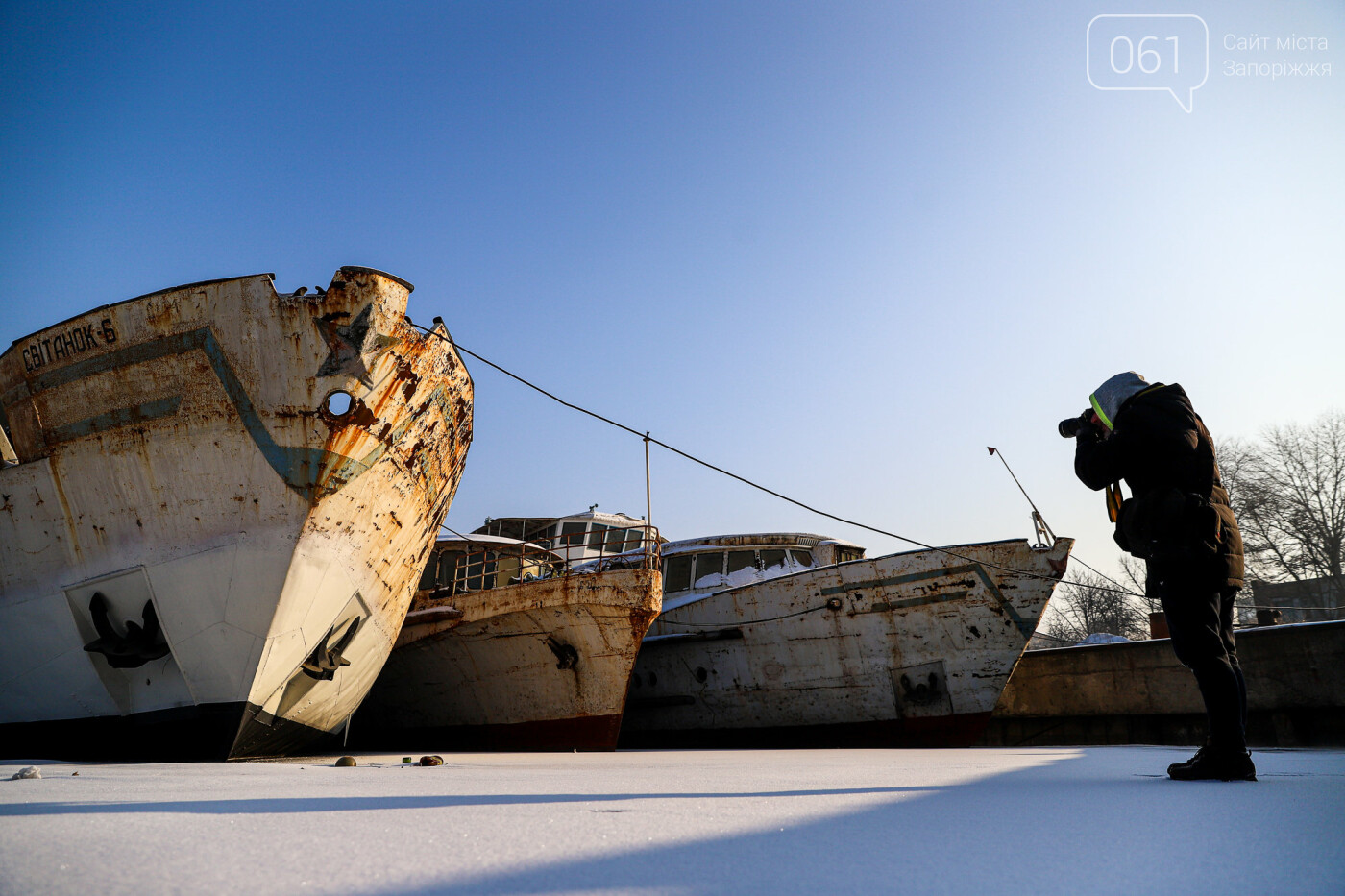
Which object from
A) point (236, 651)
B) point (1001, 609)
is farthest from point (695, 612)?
point (236, 651)

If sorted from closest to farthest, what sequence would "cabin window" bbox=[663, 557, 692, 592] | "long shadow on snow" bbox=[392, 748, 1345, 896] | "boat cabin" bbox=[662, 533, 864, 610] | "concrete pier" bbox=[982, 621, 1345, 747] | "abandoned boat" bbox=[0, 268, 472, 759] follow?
"long shadow on snow" bbox=[392, 748, 1345, 896], "abandoned boat" bbox=[0, 268, 472, 759], "concrete pier" bbox=[982, 621, 1345, 747], "boat cabin" bbox=[662, 533, 864, 610], "cabin window" bbox=[663, 557, 692, 592]

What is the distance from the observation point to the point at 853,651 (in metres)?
10.2

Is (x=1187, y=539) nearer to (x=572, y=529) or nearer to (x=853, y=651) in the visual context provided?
(x=853, y=651)

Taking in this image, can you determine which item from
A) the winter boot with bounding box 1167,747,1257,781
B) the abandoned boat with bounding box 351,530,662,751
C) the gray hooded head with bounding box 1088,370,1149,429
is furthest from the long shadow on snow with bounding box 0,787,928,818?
the abandoned boat with bounding box 351,530,662,751

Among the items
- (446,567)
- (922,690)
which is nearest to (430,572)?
(446,567)

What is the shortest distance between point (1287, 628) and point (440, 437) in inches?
420

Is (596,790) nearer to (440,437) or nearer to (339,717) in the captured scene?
(440,437)

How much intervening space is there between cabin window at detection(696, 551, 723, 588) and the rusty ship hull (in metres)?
3.28

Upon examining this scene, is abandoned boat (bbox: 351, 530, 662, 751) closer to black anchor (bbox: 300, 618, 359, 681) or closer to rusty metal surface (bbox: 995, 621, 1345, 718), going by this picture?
black anchor (bbox: 300, 618, 359, 681)

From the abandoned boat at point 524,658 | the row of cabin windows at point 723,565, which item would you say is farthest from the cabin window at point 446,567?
the row of cabin windows at point 723,565

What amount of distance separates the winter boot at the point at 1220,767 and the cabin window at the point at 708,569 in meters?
9.89

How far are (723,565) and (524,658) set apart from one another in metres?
4.15

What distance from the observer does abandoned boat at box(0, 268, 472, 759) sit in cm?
529

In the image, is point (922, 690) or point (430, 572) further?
point (430, 572)
